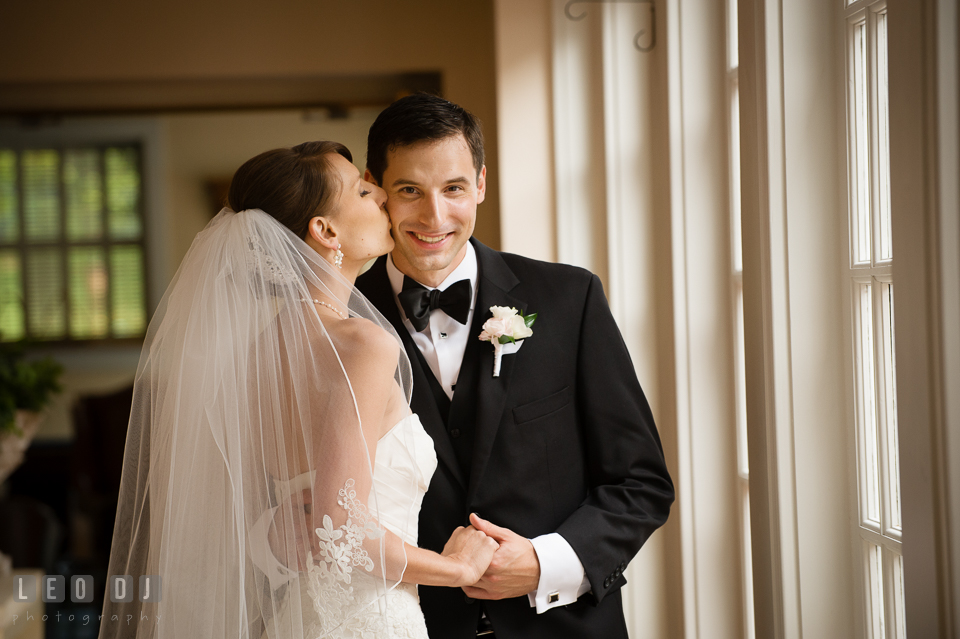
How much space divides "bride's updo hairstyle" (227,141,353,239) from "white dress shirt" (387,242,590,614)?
35 centimetres

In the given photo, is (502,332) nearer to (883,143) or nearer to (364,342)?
(364,342)

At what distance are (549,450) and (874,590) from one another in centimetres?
77

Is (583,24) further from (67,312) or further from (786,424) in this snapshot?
(67,312)

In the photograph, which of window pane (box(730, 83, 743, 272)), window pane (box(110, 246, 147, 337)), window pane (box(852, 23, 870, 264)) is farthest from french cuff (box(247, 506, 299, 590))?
window pane (box(110, 246, 147, 337))

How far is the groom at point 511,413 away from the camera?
1.61 meters

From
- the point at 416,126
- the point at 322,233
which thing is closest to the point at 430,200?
the point at 416,126

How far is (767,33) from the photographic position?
1.55m

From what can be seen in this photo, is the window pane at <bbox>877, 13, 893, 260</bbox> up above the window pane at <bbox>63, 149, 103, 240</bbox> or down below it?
below

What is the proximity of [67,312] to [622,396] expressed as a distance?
14.0 feet

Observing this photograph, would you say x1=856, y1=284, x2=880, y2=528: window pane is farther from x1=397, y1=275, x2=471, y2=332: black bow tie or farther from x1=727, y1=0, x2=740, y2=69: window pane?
x1=727, y1=0, x2=740, y2=69: window pane

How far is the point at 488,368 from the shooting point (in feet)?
5.51

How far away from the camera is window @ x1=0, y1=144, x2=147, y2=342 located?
15.2ft

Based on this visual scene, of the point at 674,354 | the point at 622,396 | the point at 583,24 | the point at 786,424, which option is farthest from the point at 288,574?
the point at 583,24

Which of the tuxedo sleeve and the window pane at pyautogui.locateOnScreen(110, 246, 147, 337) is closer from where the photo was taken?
the tuxedo sleeve
